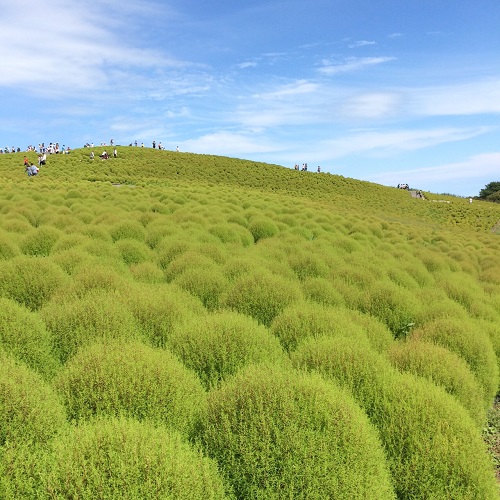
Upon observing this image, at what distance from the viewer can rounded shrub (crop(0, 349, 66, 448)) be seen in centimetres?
303

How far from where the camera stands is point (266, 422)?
10.6 ft

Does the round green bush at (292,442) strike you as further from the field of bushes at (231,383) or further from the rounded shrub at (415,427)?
the rounded shrub at (415,427)

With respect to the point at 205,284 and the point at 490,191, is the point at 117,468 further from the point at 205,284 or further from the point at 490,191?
the point at 490,191

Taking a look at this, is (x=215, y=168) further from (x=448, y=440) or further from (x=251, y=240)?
(x=448, y=440)

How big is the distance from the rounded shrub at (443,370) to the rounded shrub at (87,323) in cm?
311

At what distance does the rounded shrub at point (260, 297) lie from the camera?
6430 millimetres

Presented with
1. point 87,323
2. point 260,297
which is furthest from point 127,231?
point 87,323

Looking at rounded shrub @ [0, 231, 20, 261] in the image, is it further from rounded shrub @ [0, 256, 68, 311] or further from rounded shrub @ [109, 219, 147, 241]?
rounded shrub @ [109, 219, 147, 241]

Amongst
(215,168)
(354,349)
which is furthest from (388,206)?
(354,349)

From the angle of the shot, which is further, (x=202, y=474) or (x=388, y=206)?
(x=388, y=206)

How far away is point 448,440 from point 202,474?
7.25 feet

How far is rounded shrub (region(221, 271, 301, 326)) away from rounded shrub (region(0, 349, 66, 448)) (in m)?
3.22

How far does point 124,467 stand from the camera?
2.60 meters

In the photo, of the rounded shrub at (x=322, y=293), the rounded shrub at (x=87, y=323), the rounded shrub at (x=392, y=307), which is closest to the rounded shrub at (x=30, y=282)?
the rounded shrub at (x=87, y=323)
